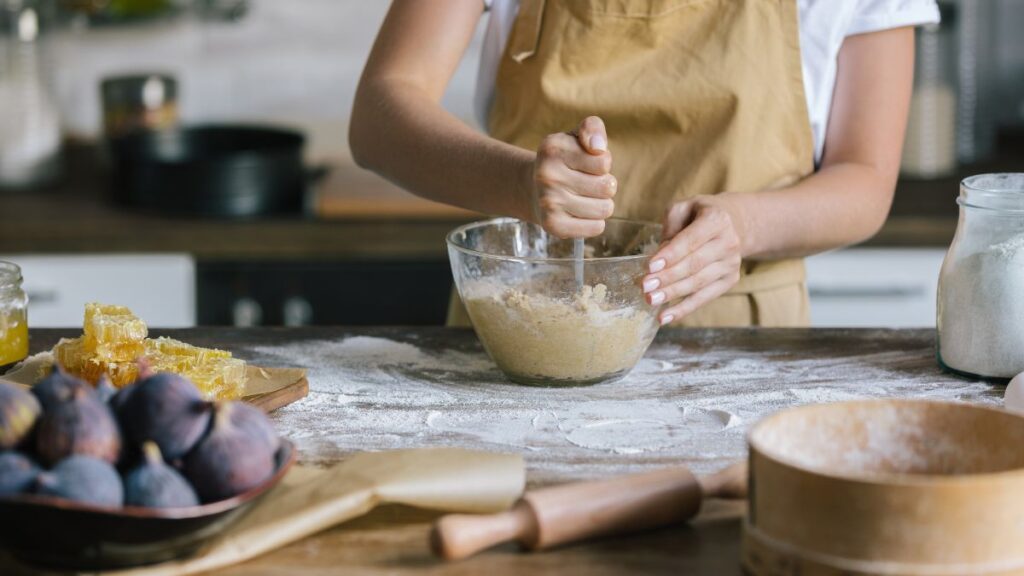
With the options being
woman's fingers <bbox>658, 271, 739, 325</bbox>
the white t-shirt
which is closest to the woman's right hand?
woman's fingers <bbox>658, 271, 739, 325</bbox>

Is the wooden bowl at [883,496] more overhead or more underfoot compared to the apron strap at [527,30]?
more underfoot

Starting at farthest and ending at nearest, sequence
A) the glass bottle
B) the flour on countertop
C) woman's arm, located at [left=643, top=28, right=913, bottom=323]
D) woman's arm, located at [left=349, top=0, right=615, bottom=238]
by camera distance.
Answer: the glass bottle < woman's arm, located at [left=643, top=28, right=913, bottom=323] < woman's arm, located at [left=349, top=0, right=615, bottom=238] < the flour on countertop

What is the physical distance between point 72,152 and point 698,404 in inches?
89.9

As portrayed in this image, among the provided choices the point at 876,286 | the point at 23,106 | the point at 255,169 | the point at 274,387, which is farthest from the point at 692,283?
the point at 23,106

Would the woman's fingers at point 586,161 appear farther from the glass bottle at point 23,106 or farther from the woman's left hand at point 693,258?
the glass bottle at point 23,106

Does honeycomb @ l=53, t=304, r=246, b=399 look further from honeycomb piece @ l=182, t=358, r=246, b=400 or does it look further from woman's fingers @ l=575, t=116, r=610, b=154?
woman's fingers @ l=575, t=116, r=610, b=154

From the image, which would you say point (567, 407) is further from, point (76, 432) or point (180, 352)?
point (76, 432)

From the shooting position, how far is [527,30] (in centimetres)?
166

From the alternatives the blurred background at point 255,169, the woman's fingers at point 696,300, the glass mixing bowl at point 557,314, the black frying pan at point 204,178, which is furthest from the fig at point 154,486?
the black frying pan at point 204,178

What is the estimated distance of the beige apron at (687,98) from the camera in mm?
1607

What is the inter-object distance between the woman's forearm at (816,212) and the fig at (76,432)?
810 mm

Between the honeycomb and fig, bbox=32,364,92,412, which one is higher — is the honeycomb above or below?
below

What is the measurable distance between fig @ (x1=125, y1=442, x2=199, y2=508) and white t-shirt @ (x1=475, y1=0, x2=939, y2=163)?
39.3 inches

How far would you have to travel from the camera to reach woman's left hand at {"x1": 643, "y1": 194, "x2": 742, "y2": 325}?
130cm
